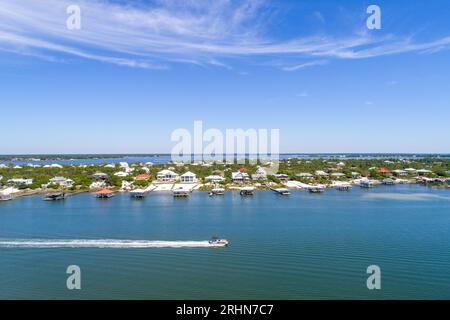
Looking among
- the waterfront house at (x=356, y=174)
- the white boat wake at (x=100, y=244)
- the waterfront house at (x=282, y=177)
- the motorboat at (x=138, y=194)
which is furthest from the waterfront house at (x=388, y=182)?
the white boat wake at (x=100, y=244)

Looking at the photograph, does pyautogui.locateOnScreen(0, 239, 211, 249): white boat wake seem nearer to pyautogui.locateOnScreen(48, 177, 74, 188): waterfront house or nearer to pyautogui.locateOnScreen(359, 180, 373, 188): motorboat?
pyautogui.locateOnScreen(48, 177, 74, 188): waterfront house

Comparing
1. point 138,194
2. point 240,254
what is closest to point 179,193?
point 138,194

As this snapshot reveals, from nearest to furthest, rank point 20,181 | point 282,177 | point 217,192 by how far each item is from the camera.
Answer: point 217,192 → point 20,181 → point 282,177

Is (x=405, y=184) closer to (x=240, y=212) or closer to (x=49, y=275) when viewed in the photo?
(x=240, y=212)

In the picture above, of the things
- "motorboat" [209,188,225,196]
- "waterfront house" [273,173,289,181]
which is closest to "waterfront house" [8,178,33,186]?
"motorboat" [209,188,225,196]

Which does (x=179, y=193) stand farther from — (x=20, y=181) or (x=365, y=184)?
(x=365, y=184)
